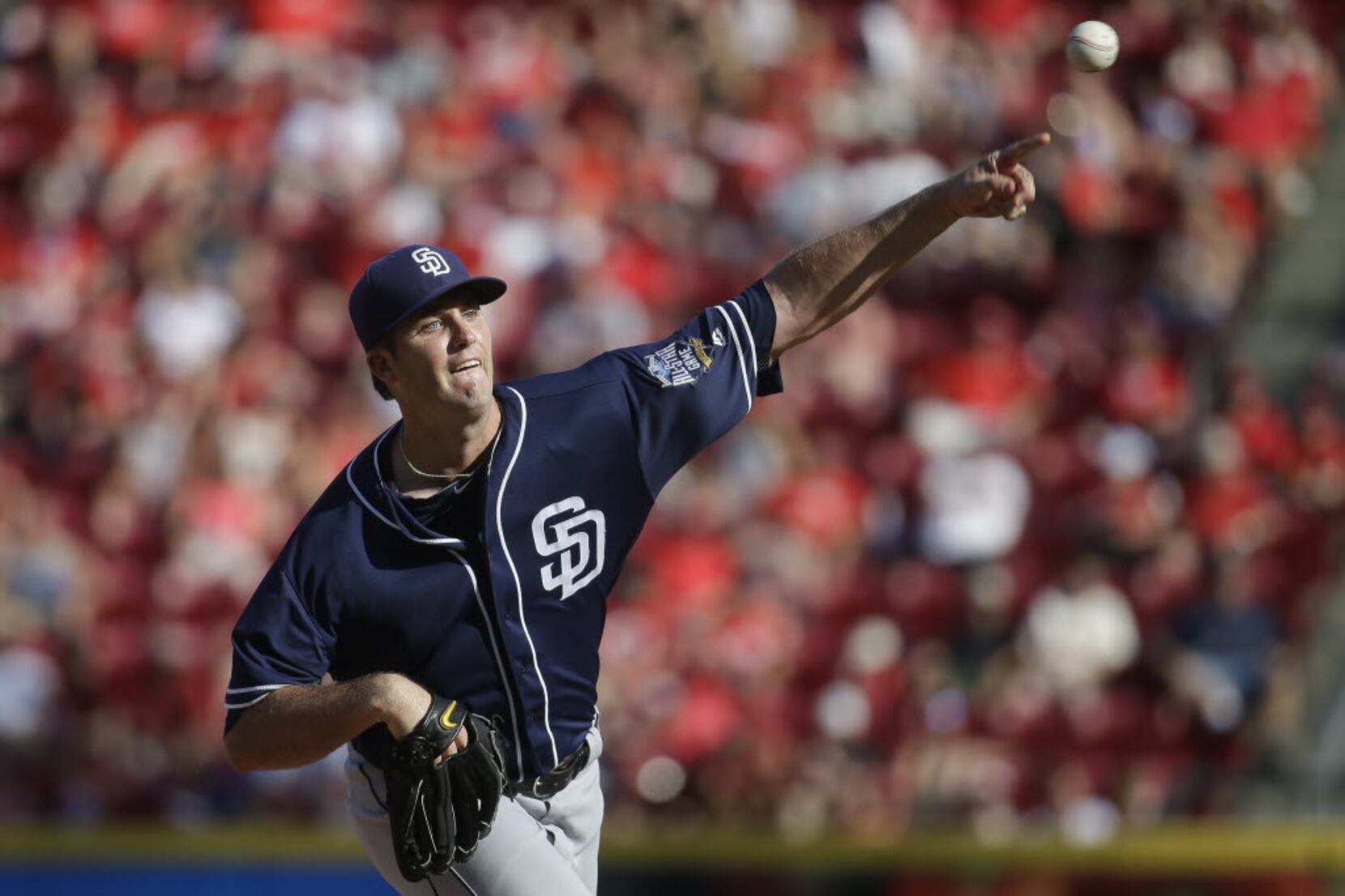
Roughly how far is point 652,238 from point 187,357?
7.30 ft

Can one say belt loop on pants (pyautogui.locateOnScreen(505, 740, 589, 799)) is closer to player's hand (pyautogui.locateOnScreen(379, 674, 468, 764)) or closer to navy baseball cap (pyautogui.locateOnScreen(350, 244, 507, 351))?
player's hand (pyautogui.locateOnScreen(379, 674, 468, 764))

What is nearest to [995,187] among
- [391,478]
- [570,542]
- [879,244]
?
[879,244]

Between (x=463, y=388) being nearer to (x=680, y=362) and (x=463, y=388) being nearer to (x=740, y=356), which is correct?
(x=680, y=362)

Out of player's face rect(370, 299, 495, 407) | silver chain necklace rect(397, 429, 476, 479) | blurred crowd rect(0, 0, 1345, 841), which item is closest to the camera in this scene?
player's face rect(370, 299, 495, 407)

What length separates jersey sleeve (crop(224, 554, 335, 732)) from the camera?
11.1ft

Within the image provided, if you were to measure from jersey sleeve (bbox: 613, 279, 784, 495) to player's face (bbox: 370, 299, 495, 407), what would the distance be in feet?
1.18

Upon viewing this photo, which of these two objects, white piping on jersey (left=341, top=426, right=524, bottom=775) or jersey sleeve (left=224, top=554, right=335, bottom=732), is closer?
jersey sleeve (left=224, top=554, right=335, bottom=732)

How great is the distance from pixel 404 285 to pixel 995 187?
1.13 m

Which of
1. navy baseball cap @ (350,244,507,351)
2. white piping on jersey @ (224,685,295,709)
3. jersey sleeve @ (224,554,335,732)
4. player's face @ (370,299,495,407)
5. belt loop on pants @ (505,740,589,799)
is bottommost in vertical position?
belt loop on pants @ (505,740,589,799)

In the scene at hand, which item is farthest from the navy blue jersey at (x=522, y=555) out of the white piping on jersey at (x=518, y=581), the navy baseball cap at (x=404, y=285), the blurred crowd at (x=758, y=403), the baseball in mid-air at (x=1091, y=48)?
the blurred crowd at (x=758, y=403)

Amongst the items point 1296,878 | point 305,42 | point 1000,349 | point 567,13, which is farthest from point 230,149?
point 1296,878

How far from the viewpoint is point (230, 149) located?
30.8 feet

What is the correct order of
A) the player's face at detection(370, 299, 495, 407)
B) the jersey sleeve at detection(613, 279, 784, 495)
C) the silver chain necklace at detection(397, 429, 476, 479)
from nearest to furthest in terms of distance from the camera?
the player's face at detection(370, 299, 495, 407) → the silver chain necklace at detection(397, 429, 476, 479) → the jersey sleeve at detection(613, 279, 784, 495)

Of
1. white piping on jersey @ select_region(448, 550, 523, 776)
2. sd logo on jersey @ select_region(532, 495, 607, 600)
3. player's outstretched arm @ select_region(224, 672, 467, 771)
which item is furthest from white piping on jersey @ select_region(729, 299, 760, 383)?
player's outstretched arm @ select_region(224, 672, 467, 771)
